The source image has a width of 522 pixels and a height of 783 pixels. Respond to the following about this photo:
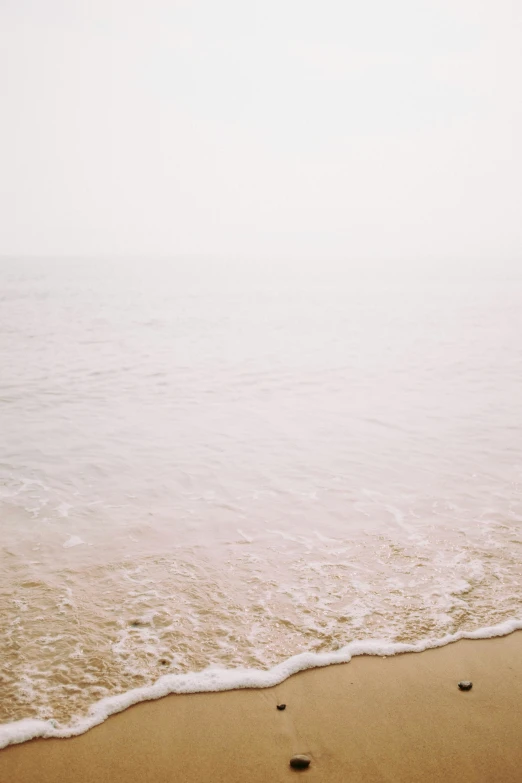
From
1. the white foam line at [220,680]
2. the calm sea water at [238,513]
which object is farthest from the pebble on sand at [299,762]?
the calm sea water at [238,513]

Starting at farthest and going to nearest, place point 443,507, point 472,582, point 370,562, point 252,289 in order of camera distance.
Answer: point 252,289
point 443,507
point 370,562
point 472,582

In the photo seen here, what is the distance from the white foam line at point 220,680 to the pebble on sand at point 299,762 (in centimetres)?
62

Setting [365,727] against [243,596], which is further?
[243,596]

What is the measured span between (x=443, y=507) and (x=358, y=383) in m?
7.01

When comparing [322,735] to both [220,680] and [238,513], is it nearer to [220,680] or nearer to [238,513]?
[220,680]

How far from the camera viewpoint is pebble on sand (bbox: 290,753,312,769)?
2.93 m

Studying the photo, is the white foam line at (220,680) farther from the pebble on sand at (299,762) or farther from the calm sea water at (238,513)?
the pebble on sand at (299,762)

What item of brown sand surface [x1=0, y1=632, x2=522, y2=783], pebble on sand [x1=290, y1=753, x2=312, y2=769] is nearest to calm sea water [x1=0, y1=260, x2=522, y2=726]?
brown sand surface [x1=0, y1=632, x2=522, y2=783]

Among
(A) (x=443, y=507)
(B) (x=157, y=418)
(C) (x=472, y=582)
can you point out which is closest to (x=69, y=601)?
(C) (x=472, y=582)

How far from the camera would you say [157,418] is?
32.7ft

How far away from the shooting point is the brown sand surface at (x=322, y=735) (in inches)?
115

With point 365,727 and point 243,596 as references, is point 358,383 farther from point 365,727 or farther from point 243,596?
point 365,727

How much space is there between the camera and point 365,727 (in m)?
3.21

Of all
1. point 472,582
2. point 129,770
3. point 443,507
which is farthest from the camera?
point 443,507
